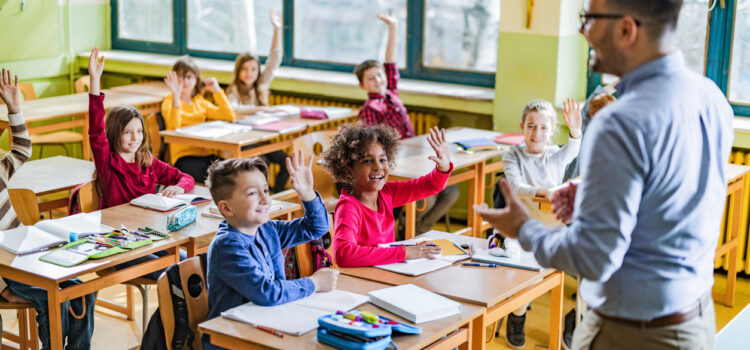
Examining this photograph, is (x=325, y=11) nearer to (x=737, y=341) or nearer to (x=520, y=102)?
(x=520, y=102)

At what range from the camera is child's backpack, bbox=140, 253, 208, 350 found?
2.57 metres

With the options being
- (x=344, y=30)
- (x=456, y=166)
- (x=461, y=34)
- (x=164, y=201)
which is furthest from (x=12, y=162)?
(x=344, y=30)

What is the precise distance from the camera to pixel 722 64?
5.08 meters

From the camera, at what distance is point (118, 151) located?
3.81 meters

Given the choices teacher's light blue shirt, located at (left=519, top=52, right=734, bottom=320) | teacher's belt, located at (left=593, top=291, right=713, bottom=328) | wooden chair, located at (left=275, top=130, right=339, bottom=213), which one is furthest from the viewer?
wooden chair, located at (left=275, top=130, right=339, bottom=213)

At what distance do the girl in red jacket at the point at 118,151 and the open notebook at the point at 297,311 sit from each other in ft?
5.09

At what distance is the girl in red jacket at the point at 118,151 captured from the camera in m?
3.72

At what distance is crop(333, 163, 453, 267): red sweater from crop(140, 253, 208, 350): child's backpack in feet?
1.58

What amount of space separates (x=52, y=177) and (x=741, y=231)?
387 centimetres

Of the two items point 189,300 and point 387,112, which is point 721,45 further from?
point 189,300

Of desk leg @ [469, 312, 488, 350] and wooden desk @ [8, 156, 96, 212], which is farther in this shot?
wooden desk @ [8, 156, 96, 212]

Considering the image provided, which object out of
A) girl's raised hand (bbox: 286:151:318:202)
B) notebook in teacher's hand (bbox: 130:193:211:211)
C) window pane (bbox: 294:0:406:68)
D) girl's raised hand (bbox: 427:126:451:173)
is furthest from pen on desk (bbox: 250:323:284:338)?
window pane (bbox: 294:0:406:68)

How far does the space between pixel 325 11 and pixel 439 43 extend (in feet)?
3.37

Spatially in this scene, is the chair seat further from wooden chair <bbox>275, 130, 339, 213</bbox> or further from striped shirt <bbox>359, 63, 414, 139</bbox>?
striped shirt <bbox>359, 63, 414, 139</bbox>
